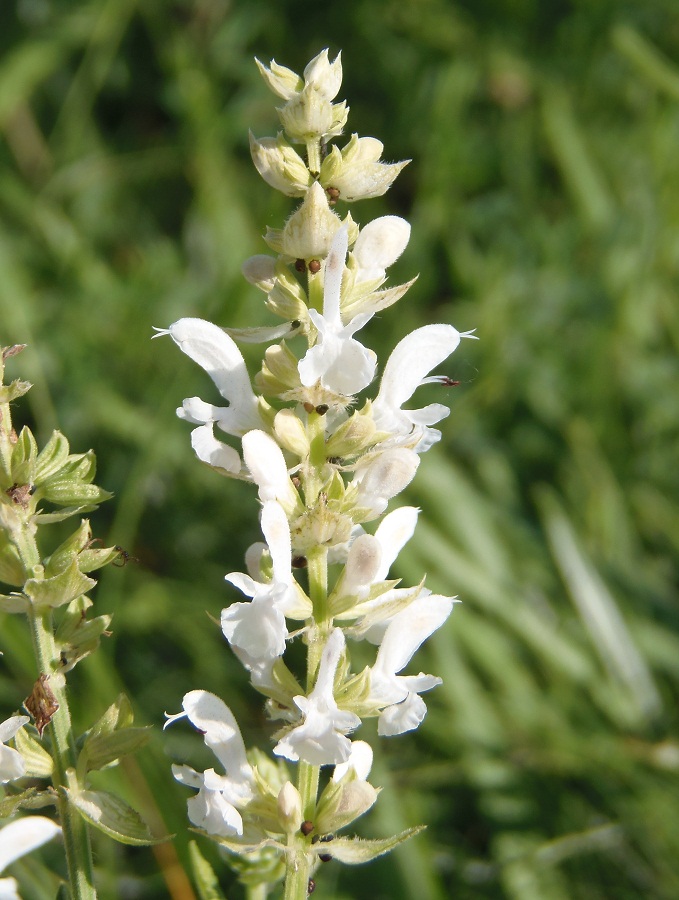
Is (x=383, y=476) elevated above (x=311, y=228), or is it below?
below

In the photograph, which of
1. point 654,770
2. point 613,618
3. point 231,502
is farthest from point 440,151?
point 654,770

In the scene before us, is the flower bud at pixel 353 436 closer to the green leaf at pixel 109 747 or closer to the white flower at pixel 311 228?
the white flower at pixel 311 228

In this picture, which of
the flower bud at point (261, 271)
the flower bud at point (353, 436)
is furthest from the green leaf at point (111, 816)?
the flower bud at point (261, 271)

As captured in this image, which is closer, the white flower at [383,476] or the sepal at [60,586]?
the sepal at [60,586]

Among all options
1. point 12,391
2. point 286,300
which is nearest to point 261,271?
point 286,300

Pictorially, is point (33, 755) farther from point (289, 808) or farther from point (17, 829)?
point (289, 808)

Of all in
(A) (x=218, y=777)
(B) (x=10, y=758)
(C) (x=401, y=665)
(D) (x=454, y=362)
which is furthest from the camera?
(D) (x=454, y=362)

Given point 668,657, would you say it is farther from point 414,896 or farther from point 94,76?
point 94,76

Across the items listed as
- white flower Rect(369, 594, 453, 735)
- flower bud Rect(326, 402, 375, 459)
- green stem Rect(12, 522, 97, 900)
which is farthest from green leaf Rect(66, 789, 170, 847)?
flower bud Rect(326, 402, 375, 459)
